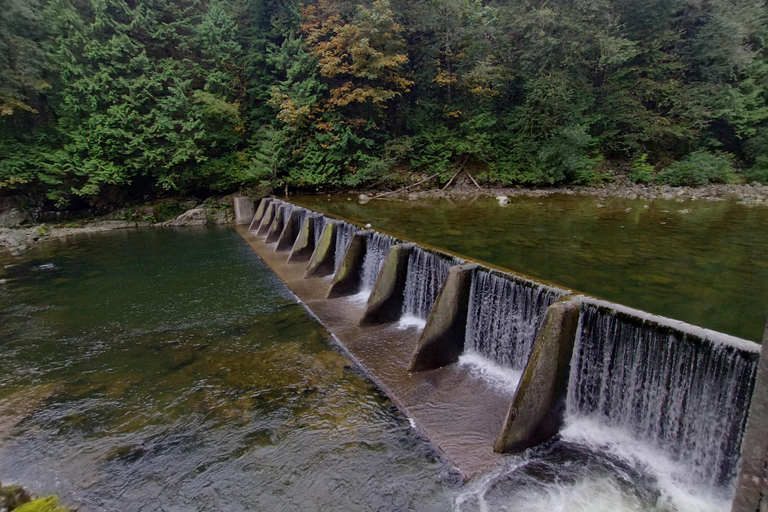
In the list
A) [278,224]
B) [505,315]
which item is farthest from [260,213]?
[505,315]

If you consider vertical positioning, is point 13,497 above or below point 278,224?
below

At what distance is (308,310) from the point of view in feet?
25.5

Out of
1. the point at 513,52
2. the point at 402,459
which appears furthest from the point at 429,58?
the point at 402,459

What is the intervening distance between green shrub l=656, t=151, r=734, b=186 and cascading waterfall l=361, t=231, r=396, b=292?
66.8 ft

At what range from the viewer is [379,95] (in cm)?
1995

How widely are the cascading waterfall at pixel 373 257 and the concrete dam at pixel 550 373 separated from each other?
4.82 ft

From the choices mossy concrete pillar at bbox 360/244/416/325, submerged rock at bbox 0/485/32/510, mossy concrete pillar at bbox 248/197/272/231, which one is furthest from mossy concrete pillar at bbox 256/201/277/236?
submerged rock at bbox 0/485/32/510

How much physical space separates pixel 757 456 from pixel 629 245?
833 cm

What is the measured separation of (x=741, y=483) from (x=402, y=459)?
8.83 feet

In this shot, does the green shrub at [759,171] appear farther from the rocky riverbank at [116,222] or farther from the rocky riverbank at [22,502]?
the rocky riverbank at [22,502]

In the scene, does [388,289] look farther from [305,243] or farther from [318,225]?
[318,225]

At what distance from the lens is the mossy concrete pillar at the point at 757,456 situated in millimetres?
1946

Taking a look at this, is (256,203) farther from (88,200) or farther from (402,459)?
(402,459)

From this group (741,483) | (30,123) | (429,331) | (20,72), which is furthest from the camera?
(30,123)
